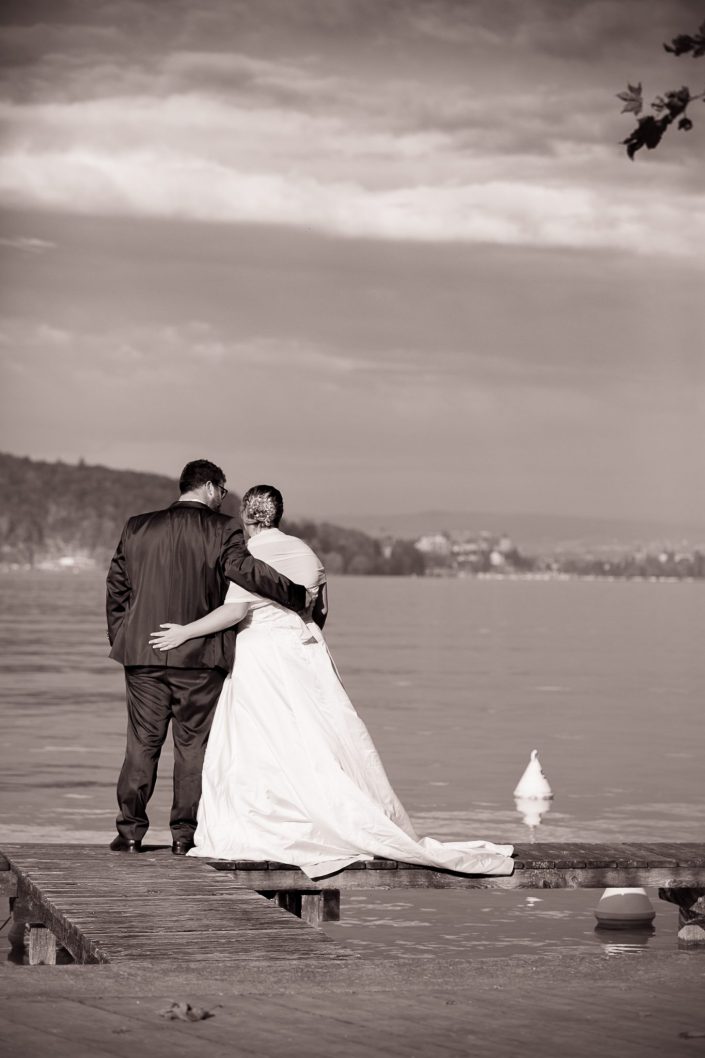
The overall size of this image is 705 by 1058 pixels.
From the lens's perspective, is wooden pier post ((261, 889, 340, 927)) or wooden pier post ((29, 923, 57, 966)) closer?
wooden pier post ((29, 923, 57, 966))

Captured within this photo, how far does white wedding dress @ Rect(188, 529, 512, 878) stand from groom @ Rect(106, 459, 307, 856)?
0.12 metres

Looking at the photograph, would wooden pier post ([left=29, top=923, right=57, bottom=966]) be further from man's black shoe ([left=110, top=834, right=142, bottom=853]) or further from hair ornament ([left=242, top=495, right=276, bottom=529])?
hair ornament ([left=242, top=495, right=276, bottom=529])

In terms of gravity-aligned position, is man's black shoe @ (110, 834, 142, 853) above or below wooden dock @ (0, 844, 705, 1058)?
above

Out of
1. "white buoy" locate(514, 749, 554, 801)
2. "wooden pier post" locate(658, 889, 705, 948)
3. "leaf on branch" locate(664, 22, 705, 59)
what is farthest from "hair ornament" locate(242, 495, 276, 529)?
"white buoy" locate(514, 749, 554, 801)

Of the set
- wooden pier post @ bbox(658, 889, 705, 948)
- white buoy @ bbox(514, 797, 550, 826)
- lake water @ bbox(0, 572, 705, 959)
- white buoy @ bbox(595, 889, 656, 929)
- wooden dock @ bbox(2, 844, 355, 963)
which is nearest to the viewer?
wooden dock @ bbox(2, 844, 355, 963)

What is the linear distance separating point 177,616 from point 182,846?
120cm

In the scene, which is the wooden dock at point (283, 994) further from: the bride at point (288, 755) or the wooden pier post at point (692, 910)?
the wooden pier post at point (692, 910)

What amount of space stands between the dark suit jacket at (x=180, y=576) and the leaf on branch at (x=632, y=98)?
4.52 metres

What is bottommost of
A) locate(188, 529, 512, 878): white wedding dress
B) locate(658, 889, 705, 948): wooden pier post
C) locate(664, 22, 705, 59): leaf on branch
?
locate(658, 889, 705, 948): wooden pier post

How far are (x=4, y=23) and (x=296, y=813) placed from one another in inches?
7546

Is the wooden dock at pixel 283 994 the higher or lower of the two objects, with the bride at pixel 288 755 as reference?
lower

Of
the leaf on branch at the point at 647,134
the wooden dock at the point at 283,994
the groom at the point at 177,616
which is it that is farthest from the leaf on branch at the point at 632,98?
the groom at the point at 177,616

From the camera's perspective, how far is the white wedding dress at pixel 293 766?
869 centimetres

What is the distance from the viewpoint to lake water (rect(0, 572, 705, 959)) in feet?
40.0
